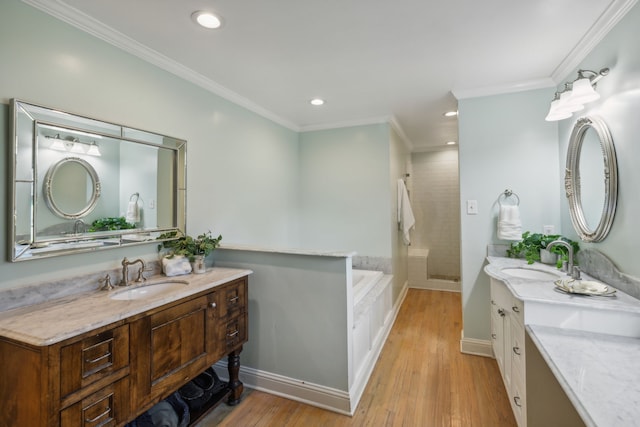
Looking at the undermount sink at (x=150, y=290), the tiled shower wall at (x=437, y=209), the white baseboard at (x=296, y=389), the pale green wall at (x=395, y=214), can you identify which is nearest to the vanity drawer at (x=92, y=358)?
the undermount sink at (x=150, y=290)

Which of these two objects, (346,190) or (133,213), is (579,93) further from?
(133,213)

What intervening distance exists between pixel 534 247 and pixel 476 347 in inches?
41.3

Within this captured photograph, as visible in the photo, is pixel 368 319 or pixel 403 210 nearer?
pixel 368 319

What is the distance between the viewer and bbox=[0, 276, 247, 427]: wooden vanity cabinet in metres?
1.07

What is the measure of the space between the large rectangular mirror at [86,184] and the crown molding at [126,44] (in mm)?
502

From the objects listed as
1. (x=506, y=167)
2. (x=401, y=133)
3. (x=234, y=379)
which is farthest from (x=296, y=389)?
(x=401, y=133)

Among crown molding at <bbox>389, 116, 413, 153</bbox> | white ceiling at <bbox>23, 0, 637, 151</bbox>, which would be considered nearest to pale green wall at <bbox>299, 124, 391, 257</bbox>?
crown molding at <bbox>389, 116, 413, 153</bbox>

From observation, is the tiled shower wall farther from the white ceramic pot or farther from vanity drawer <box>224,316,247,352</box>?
the white ceramic pot

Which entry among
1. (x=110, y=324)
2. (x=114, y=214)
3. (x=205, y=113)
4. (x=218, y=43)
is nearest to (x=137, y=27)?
(x=218, y=43)

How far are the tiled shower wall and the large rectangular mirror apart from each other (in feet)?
13.0

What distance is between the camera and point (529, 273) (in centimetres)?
216

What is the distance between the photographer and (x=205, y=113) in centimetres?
241

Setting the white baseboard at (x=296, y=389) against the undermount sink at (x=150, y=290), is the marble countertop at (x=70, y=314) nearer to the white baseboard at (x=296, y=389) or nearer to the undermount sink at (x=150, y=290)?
the undermount sink at (x=150, y=290)

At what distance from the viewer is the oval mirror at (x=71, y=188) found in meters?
1.51
